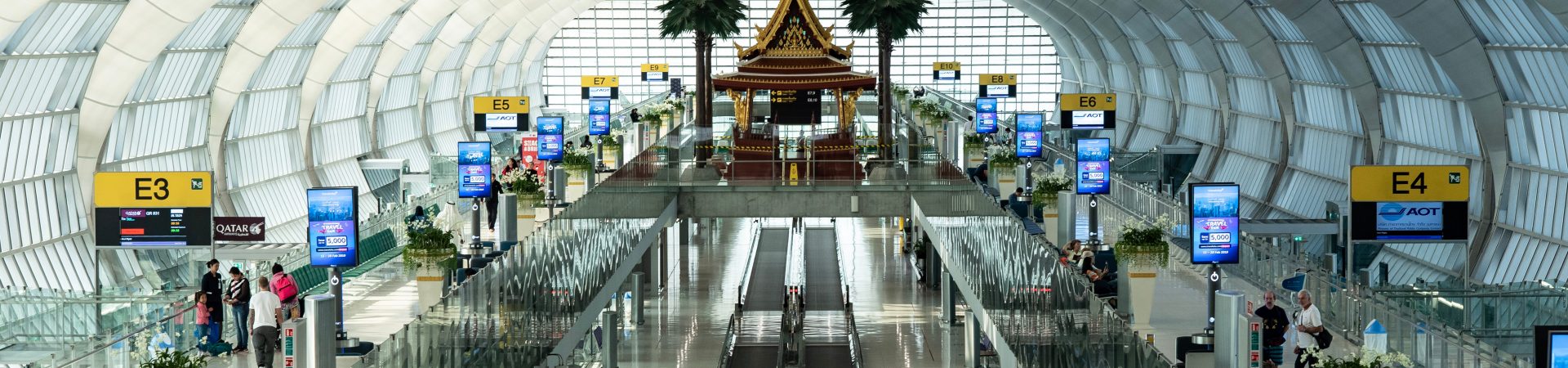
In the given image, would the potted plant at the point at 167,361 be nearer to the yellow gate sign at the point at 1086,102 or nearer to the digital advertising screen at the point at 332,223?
the digital advertising screen at the point at 332,223

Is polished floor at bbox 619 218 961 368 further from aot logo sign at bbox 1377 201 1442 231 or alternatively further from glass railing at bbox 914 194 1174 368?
aot logo sign at bbox 1377 201 1442 231

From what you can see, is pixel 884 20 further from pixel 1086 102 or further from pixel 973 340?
pixel 973 340

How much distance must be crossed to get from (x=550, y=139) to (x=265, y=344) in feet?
71.0

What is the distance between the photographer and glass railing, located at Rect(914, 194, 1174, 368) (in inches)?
516

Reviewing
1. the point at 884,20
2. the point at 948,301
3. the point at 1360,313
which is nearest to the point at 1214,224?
the point at 1360,313

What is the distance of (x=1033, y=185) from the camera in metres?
32.1

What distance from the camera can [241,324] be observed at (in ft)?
57.3

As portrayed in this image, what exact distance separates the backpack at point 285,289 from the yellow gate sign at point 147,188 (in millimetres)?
1829

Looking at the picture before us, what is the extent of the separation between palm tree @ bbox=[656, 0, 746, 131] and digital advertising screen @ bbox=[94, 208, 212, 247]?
87.1ft

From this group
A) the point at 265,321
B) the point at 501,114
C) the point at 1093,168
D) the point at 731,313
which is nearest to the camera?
the point at 265,321

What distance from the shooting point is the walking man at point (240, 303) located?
17.2 m

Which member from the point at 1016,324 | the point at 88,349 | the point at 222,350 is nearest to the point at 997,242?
the point at 1016,324

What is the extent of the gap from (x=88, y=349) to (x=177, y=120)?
1050 inches

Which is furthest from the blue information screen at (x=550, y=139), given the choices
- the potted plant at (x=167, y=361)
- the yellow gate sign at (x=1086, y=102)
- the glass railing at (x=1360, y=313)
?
the potted plant at (x=167, y=361)
